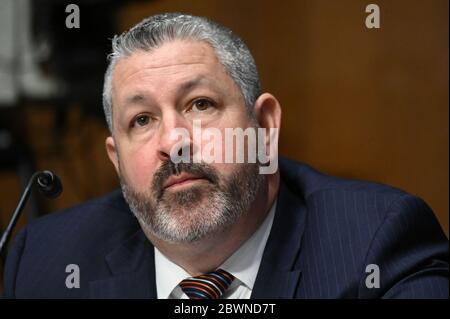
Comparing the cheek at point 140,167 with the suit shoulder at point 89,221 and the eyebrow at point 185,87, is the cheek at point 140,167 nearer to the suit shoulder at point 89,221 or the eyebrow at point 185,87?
the eyebrow at point 185,87

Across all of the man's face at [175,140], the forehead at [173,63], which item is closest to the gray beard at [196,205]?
the man's face at [175,140]

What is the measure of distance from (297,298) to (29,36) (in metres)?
1.85

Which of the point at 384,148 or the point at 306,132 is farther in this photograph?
the point at 306,132

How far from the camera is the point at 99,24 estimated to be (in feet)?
8.96

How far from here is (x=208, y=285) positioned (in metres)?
1.68

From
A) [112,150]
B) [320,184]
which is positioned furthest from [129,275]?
[320,184]

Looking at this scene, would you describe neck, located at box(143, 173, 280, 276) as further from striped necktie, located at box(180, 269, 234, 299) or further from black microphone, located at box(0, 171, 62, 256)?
black microphone, located at box(0, 171, 62, 256)

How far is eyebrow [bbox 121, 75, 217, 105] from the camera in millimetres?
1599

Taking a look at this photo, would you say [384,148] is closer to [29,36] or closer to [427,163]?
[427,163]

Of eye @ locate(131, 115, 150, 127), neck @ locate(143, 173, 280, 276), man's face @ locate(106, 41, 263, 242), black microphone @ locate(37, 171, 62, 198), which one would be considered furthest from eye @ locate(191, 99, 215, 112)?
black microphone @ locate(37, 171, 62, 198)

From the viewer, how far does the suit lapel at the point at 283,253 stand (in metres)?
1.61

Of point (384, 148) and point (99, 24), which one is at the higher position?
point (99, 24)

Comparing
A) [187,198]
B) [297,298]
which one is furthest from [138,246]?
[297,298]

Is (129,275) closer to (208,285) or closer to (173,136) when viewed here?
(208,285)
